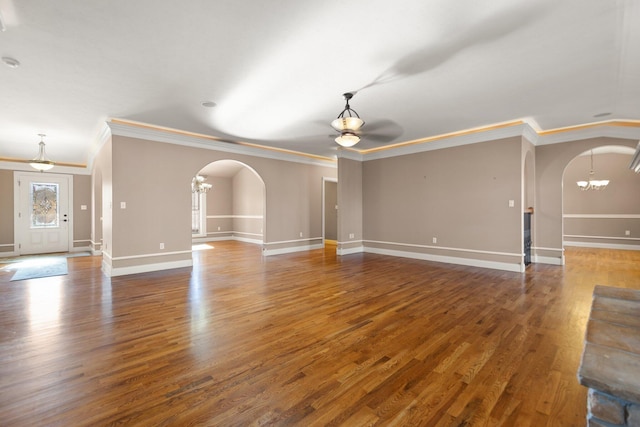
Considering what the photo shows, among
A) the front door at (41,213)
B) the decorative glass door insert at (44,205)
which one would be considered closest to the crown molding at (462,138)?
the front door at (41,213)

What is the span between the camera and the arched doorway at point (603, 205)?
26.9 ft

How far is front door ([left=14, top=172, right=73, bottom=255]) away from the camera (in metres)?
7.91

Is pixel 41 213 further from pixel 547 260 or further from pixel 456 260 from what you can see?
pixel 547 260

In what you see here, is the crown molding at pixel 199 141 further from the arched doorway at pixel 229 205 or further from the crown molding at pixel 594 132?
the crown molding at pixel 594 132

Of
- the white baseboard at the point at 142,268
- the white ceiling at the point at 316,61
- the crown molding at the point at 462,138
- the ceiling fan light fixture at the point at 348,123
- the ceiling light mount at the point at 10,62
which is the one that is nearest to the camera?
the white ceiling at the point at 316,61

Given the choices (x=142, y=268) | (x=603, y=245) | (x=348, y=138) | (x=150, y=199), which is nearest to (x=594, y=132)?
(x=603, y=245)

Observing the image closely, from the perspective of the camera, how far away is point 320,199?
29.1 ft

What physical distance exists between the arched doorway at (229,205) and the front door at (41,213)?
11.8 ft

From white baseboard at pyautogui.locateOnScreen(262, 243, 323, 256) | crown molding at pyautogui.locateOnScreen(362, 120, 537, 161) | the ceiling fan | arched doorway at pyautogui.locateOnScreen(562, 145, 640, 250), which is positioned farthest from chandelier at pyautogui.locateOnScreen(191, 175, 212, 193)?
arched doorway at pyautogui.locateOnScreen(562, 145, 640, 250)

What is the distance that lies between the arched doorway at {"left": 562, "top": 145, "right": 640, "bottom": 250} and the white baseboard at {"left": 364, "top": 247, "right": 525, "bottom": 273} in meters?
3.67

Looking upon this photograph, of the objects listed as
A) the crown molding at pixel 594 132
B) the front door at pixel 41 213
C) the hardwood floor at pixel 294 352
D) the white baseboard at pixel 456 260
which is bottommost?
the hardwood floor at pixel 294 352

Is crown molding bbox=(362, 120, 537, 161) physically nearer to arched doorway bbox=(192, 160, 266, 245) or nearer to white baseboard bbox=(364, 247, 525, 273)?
white baseboard bbox=(364, 247, 525, 273)

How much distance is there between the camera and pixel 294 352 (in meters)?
2.46

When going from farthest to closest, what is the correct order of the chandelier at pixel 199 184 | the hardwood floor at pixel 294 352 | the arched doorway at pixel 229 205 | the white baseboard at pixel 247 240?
1. the arched doorway at pixel 229 205
2. the white baseboard at pixel 247 240
3. the chandelier at pixel 199 184
4. the hardwood floor at pixel 294 352
